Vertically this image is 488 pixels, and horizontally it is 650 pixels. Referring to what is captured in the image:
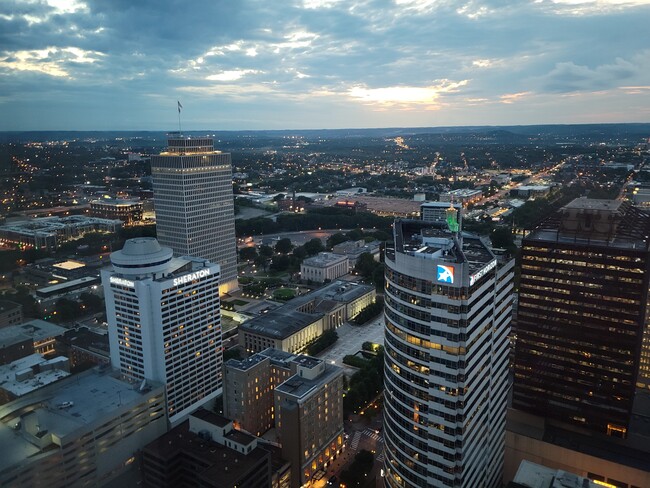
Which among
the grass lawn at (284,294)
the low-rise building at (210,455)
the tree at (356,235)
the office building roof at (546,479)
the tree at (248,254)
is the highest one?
the office building roof at (546,479)

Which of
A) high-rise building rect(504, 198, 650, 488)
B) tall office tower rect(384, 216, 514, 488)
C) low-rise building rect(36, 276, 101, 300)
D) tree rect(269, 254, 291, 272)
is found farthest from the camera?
tree rect(269, 254, 291, 272)

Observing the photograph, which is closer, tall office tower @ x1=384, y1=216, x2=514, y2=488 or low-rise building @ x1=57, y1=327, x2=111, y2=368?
tall office tower @ x1=384, y1=216, x2=514, y2=488

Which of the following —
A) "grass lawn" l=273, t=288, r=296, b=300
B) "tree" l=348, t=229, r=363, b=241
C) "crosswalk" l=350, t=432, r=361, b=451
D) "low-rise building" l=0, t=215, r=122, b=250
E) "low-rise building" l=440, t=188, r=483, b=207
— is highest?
"low-rise building" l=0, t=215, r=122, b=250

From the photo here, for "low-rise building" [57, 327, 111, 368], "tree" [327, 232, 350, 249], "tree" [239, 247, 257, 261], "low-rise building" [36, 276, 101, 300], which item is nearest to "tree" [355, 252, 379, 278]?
"tree" [327, 232, 350, 249]

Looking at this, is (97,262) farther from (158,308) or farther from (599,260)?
(599,260)

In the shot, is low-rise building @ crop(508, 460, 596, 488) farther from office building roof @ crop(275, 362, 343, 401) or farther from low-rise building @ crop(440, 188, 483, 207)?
low-rise building @ crop(440, 188, 483, 207)

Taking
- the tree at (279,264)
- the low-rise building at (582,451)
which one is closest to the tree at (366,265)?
the tree at (279,264)

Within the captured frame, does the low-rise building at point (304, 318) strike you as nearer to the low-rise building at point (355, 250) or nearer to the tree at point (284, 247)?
the low-rise building at point (355, 250)
